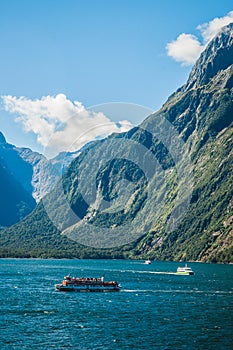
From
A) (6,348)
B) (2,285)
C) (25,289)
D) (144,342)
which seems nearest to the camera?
(6,348)

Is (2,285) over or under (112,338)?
over

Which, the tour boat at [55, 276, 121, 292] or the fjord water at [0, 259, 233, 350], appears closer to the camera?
the fjord water at [0, 259, 233, 350]

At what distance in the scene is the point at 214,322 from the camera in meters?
115

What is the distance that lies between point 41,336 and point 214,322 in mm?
Answer: 39521

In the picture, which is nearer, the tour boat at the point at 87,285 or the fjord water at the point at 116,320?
the fjord water at the point at 116,320

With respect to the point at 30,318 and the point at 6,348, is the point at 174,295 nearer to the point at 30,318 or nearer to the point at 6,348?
the point at 30,318

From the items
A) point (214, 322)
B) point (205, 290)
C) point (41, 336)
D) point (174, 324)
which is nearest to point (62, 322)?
point (41, 336)

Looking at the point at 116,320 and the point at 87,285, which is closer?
the point at 116,320

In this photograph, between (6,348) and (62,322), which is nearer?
(6,348)

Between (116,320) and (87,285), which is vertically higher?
(87,285)

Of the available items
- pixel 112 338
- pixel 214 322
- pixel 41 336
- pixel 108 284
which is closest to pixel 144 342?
pixel 112 338

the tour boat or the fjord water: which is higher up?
the tour boat

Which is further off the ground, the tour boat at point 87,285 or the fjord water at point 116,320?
the tour boat at point 87,285

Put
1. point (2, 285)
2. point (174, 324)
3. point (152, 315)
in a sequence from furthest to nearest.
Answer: point (2, 285) < point (152, 315) < point (174, 324)
